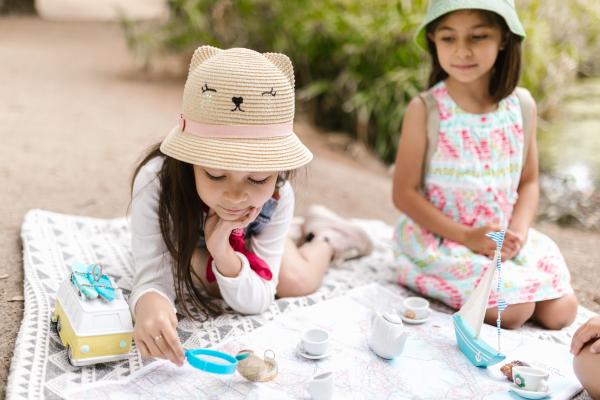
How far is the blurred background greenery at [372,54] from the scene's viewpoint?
207 inches

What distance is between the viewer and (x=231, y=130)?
5.81 feet

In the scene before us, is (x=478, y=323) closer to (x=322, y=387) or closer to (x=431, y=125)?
(x=322, y=387)

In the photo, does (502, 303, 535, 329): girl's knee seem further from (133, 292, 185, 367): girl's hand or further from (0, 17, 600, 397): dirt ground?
(133, 292, 185, 367): girl's hand

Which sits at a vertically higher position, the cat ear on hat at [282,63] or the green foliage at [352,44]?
the cat ear on hat at [282,63]

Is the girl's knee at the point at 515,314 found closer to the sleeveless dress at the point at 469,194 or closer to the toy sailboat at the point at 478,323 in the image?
the sleeveless dress at the point at 469,194

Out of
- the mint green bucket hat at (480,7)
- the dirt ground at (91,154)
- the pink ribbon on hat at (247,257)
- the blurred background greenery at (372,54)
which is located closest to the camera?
the pink ribbon on hat at (247,257)

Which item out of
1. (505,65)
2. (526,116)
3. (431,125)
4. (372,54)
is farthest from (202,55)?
(372,54)

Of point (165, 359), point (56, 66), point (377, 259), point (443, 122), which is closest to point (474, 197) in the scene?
point (443, 122)

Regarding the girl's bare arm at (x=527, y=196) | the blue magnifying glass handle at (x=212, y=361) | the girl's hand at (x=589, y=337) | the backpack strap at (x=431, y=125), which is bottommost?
the blue magnifying glass handle at (x=212, y=361)

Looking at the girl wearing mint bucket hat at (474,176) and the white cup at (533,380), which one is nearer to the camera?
the white cup at (533,380)

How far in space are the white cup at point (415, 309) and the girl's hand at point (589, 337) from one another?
521mm

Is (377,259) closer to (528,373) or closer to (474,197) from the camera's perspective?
(474,197)

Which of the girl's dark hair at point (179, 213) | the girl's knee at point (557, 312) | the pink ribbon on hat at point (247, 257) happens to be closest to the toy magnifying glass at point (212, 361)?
the girl's dark hair at point (179, 213)

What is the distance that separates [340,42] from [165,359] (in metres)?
4.19
